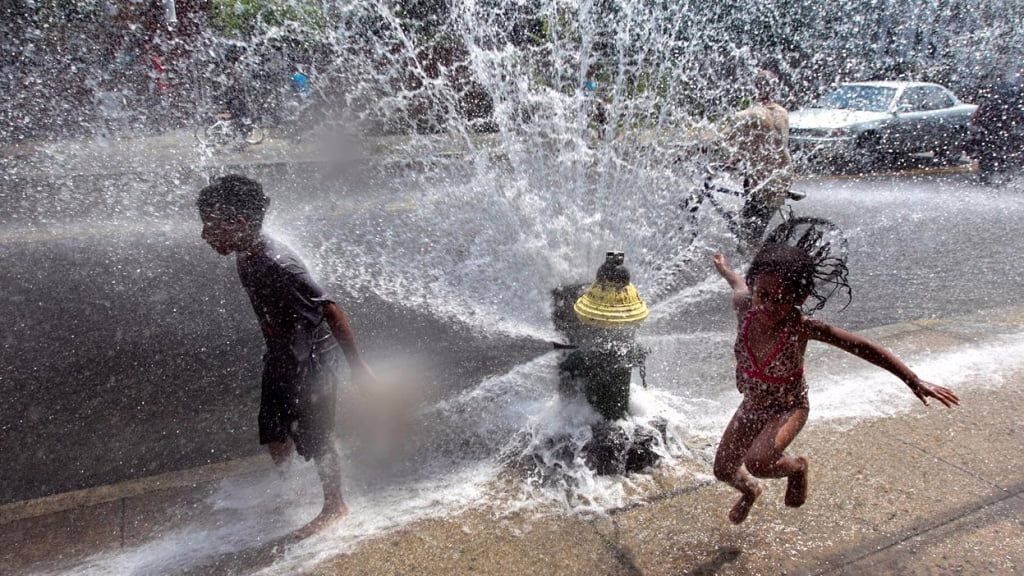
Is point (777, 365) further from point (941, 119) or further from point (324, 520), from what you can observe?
point (941, 119)

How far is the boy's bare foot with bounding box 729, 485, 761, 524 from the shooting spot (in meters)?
2.63

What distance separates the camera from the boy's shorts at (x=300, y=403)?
105 inches

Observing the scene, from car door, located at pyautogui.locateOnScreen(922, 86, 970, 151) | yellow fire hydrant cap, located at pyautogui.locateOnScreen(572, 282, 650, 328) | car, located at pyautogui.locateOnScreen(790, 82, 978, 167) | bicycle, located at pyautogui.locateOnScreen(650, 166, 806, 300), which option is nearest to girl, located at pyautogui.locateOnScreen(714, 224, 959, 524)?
yellow fire hydrant cap, located at pyautogui.locateOnScreen(572, 282, 650, 328)

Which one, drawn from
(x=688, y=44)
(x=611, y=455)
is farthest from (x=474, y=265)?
(x=688, y=44)

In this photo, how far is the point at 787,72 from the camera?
12141mm

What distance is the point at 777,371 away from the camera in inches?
97.2

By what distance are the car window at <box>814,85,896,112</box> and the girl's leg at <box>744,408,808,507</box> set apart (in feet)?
41.1

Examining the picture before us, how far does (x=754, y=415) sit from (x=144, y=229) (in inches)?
314

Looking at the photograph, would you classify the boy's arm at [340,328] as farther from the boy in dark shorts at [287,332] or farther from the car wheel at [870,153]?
the car wheel at [870,153]

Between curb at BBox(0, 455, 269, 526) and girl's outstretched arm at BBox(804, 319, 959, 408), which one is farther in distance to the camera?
curb at BBox(0, 455, 269, 526)

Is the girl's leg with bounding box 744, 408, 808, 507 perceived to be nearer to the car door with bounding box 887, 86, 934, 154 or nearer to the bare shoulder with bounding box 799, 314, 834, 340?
the bare shoulder with bounding box 799, 314, 834, 340

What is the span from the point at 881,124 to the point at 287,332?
44.3 feet

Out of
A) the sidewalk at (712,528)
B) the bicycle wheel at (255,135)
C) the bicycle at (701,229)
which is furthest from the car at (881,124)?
the bicycle wheel at (255,135)

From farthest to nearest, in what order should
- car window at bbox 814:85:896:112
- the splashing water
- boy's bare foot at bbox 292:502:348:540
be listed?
car window at bbox 814:85:896:112 < the splashing water < boy's bare foot at bbox 292:502:348:540
